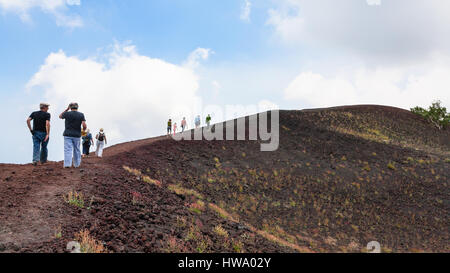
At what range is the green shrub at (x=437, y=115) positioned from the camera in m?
53.6

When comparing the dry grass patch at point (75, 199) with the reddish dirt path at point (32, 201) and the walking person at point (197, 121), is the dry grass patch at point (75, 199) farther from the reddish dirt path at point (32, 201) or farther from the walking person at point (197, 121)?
the walking person at point (197, 121)

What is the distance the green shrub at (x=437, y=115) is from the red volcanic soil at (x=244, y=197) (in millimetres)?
16366

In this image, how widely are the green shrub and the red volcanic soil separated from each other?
16366mm

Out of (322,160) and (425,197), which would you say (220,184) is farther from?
(425,197)

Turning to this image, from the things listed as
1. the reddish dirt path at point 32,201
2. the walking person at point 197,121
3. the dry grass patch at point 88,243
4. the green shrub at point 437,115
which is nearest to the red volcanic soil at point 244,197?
the reddish dirt path at point 32,201

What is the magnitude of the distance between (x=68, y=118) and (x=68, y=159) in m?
1.69

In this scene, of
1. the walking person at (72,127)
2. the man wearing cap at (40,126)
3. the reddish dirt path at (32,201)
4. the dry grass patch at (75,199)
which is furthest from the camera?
the man wearing cap at (40,126)

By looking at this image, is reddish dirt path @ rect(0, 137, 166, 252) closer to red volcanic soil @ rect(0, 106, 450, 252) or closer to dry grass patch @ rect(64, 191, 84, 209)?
red volcanic soil @ rect(0, 106, 450, 252)

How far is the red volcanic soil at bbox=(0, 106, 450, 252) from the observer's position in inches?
304

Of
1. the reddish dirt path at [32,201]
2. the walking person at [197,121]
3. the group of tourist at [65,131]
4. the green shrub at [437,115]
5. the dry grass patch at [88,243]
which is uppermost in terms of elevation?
the green shrub at [437,115]

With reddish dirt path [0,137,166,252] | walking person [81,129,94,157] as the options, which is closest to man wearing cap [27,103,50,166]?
reddish dirt path [0,137,166,252]

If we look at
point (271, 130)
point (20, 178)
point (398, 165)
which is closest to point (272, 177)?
point (271, 130)

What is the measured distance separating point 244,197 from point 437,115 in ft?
171

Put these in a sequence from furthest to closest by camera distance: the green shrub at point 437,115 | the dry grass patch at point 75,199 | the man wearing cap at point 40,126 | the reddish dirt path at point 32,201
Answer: the green shrub at point 437,115
the man wearing cap at point 40,126
the dry grass patch at point 75,199
the reddish dirt path at point 32,201
